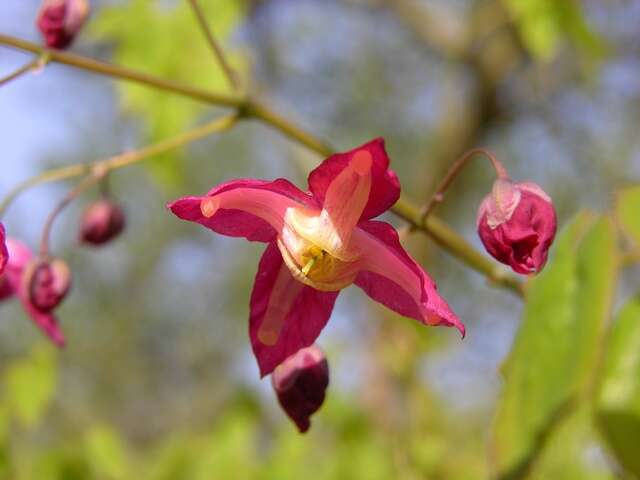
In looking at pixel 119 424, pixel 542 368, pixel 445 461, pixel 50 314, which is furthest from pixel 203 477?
pixel 119 424

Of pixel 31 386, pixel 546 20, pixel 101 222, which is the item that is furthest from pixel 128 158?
pixel 546 20

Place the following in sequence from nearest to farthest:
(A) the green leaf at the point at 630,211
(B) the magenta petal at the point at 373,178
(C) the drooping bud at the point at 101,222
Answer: (B) the magenta petal at the point at 373,178 < (A) the green leaf at the point at 630,211 < (C) the drooping bud at the point at 101,222

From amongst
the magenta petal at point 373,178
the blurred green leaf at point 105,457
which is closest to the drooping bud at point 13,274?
the magenta petal at point 373,178

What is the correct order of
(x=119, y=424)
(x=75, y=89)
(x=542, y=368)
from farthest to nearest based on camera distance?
(x=119, y=424) < (x=75, y=89) < (x=542, y=368)

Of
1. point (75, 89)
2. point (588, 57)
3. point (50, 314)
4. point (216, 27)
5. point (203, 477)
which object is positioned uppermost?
point (75, 89)

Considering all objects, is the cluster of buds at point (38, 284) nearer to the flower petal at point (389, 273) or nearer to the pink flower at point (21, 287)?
the pink flower at point (21, 287)

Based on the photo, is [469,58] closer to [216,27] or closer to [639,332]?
[216,27]
